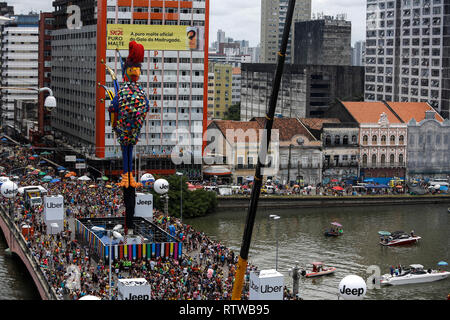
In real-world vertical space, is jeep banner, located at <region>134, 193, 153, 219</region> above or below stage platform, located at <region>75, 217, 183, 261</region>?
above

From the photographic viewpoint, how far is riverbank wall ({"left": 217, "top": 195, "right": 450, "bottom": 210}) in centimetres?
7825

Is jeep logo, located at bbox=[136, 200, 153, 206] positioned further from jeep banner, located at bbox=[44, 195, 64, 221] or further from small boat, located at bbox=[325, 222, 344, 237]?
small boat, located at bbox=[325, 222, 344, 237]

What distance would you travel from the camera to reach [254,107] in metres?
130

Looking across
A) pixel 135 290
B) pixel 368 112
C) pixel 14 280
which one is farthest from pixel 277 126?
pixel 135 290

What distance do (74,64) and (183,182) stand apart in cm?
2862

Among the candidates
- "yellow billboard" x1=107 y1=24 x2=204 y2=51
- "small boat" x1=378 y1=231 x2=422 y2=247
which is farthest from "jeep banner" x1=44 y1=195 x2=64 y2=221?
"yellow billboard" x1=107 y1=24 x2=204 y2=51

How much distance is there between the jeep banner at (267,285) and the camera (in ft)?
112

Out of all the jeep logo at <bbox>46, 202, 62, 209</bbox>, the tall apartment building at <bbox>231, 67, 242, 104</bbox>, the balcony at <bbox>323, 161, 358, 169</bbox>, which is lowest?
the balcony at <bbox>323, 161, 358, 169</bbox>

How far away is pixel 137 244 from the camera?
4766 cm

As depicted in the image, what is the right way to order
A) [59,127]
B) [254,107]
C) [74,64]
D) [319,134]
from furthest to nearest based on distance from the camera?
[254,107] < [59,127] < [74,64] < [319,134]

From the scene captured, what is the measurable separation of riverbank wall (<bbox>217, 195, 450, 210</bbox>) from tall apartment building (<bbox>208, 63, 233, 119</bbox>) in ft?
253
